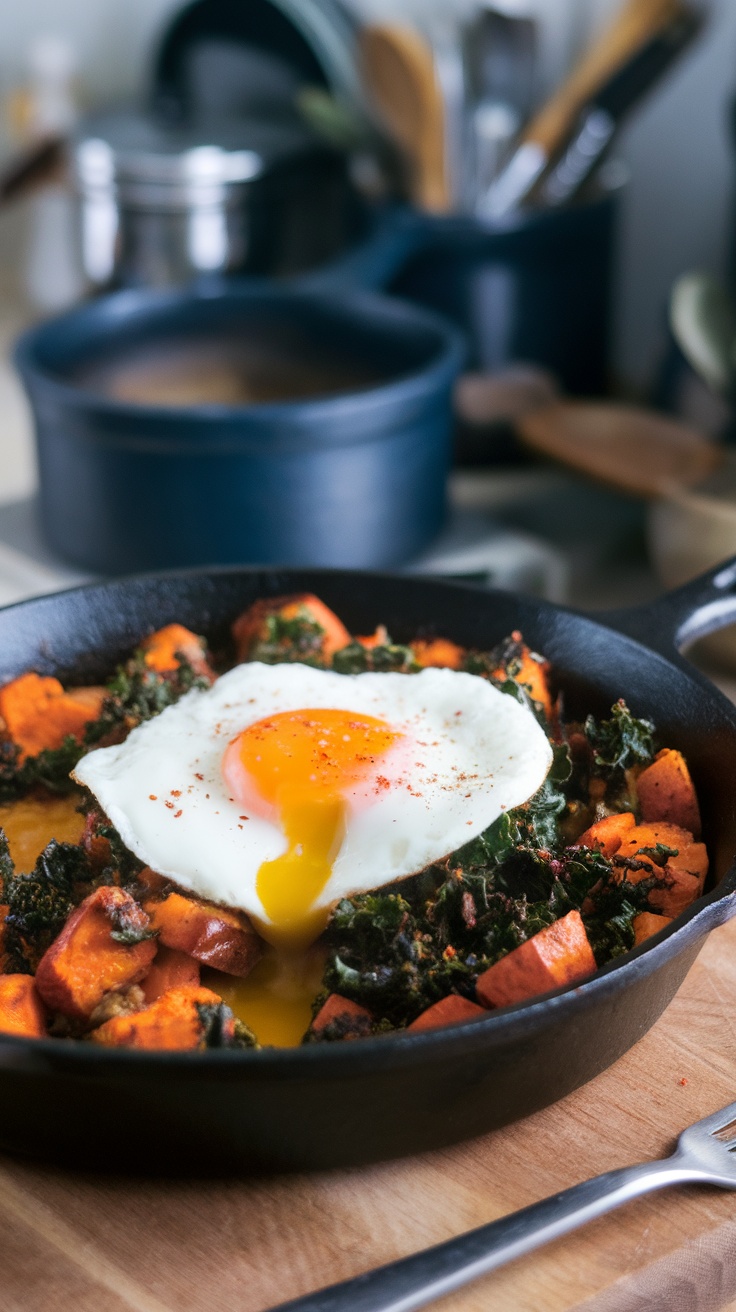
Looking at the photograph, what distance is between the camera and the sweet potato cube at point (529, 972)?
108 cm

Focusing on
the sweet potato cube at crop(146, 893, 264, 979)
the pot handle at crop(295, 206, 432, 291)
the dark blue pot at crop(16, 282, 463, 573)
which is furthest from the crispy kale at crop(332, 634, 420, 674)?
the pot handle at crop(295, 206, 432, 291)

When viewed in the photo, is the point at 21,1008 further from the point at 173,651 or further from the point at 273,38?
the point at 273,38

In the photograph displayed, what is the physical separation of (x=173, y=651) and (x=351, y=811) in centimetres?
40

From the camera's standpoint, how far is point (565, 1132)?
1.15 m

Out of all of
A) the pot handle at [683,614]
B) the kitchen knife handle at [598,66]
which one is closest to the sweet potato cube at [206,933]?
the pot handle at [683,614]

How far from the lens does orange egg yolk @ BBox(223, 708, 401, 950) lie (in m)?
1.23

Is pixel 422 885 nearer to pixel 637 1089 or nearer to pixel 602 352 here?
pixel 637 1089

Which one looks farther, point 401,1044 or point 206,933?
point 206,933

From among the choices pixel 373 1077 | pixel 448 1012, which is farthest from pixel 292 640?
pixel 373 1077

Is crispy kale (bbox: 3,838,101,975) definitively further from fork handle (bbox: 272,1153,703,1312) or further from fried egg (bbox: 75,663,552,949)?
fork handle (bbox: 272,1153,703,1312)

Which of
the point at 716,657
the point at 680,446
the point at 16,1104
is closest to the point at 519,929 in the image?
the point at 16,1104

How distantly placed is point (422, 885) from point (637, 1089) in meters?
0.26

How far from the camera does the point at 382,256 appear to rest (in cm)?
269

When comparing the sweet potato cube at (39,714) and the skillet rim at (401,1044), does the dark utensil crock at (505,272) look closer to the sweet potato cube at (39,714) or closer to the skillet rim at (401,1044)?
the sweet potato cube at (39,714)
